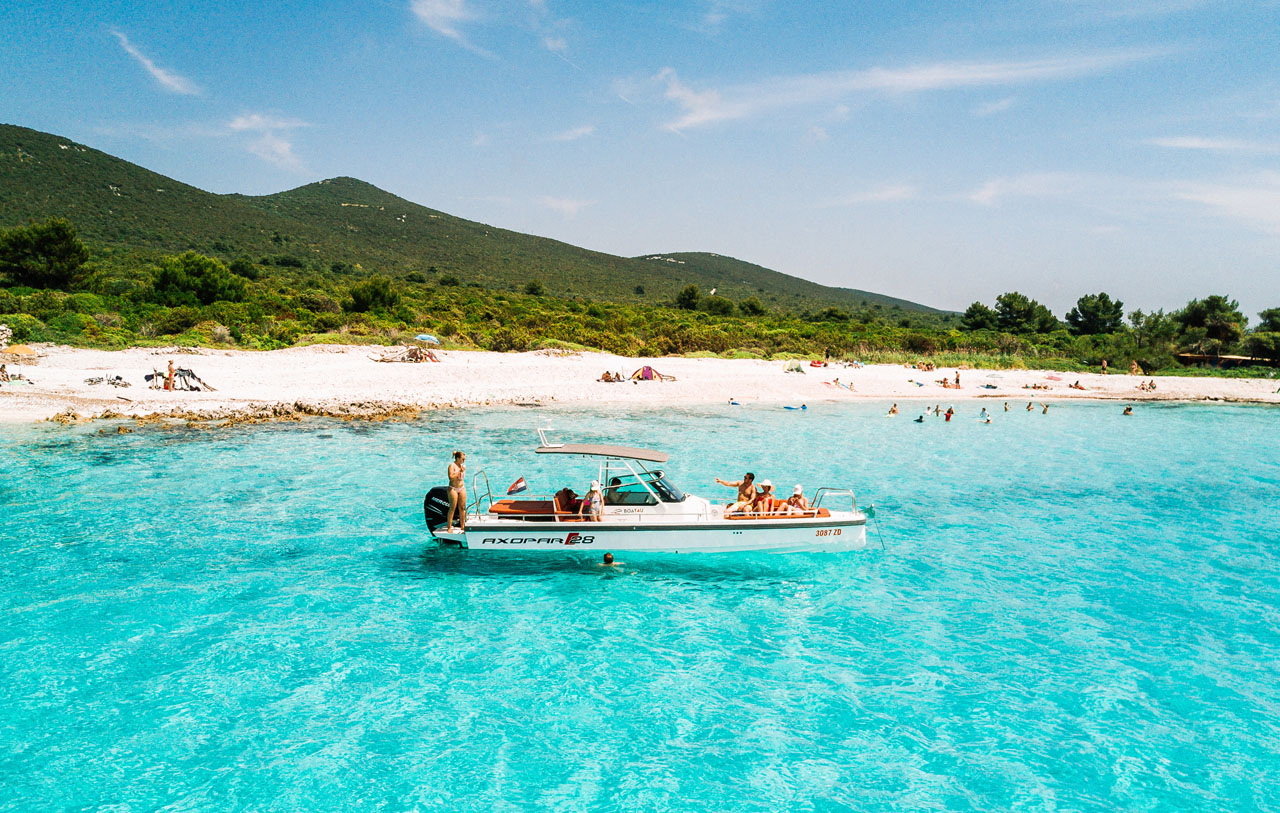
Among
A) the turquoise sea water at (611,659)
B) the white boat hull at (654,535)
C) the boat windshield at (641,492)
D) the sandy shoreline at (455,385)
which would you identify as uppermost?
the sandy shoreline at (455,385)

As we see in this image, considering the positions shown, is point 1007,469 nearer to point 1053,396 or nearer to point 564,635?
point 564,635

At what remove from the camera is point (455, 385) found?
39.2m

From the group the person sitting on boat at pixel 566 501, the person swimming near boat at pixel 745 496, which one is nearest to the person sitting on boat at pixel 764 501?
the person swimming near boat at pixel 745 496

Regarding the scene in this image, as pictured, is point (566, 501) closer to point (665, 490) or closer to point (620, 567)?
point (620, 567)

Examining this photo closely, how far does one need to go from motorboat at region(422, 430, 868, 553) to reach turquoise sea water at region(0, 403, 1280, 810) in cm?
78

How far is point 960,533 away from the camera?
17.9 m

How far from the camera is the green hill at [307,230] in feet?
283

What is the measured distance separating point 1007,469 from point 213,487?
25539 mm

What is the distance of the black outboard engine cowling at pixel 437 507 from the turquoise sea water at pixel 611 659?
112cm

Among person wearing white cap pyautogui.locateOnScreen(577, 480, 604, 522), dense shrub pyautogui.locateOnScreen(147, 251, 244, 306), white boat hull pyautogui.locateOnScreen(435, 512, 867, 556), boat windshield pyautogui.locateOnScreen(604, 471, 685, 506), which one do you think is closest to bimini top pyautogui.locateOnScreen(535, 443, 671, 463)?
boat windshield pyautogui.locateOnScreen(604, 471, 685, 506)

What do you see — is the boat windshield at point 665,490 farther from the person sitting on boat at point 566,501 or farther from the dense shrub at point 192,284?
the dense shrub at point 192,284

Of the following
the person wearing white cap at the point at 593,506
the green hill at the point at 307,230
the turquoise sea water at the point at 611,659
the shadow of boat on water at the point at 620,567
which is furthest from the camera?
the green hill at the point at 307,230

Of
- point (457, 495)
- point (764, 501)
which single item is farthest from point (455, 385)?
point (764, 501)

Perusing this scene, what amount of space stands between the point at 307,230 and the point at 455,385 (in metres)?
84.7
